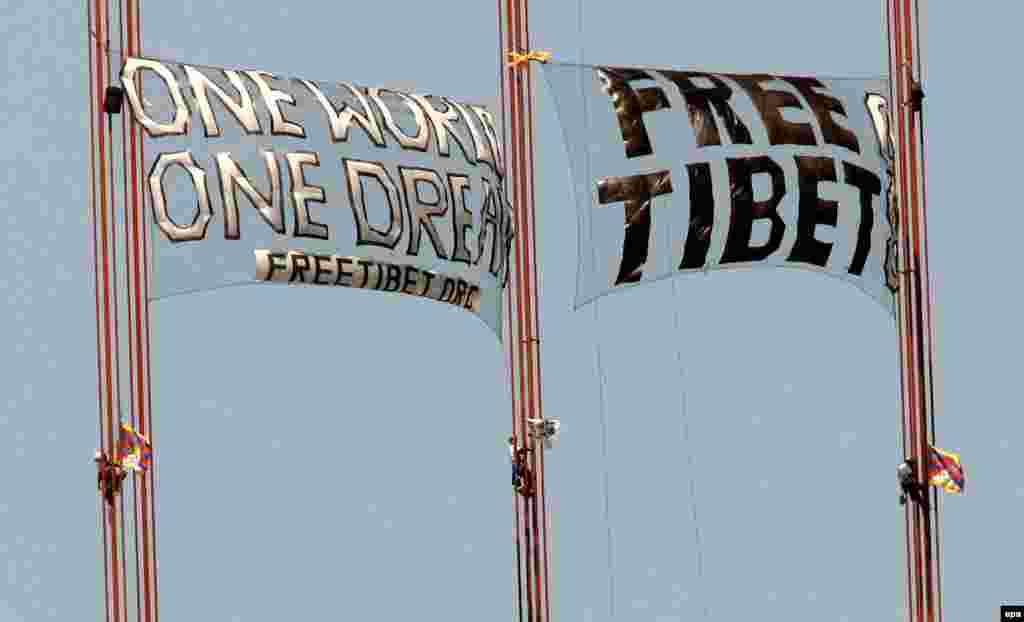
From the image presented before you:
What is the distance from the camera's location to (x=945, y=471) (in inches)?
985

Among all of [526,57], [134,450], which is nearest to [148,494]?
[134,450]

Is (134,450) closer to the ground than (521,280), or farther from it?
closer to the ground

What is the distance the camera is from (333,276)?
931 inches

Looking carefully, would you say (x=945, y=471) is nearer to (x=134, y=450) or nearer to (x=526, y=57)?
(x=526, y=57)

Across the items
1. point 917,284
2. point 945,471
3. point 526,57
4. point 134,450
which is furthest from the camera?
point 917,284

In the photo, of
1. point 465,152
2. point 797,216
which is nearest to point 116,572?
point 465,152

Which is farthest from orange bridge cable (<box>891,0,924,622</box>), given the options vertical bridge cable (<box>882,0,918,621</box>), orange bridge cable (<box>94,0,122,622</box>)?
orange bridge cable (<box>94,0,122,622</box>)

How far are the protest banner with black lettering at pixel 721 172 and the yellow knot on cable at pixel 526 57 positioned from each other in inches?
3.9

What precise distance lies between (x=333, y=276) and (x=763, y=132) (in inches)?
143

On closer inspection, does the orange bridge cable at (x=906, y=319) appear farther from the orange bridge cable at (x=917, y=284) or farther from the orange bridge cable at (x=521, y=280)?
the orange bridge cable at (x=521, y=280)

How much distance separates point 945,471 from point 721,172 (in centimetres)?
289

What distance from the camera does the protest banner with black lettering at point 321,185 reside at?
22.9m

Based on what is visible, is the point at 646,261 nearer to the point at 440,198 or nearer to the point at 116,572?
the point at 440,198

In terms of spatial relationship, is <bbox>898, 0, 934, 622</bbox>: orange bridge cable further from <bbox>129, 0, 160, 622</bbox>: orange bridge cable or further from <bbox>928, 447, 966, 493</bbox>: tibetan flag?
<bbox>129, 0, 160, 622</bbox>: orange bridge cable
